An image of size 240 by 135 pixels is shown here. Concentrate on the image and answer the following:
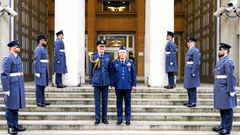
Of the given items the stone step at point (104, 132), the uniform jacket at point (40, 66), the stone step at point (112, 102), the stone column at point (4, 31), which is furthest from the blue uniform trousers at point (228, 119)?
the stone column at point (4, 31)

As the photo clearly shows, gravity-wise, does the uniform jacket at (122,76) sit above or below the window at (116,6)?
below

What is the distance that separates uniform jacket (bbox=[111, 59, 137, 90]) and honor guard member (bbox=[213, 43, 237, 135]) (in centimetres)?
213

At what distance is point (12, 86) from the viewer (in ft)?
17.1

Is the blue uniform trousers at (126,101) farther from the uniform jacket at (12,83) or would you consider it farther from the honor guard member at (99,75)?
the uniform jacket at (12,83)

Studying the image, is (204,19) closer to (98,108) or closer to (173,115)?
(173,115)

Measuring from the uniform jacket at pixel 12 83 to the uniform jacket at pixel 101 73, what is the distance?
176 centimetres

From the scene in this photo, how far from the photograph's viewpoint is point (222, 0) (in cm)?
1027

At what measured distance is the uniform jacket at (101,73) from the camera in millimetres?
5605

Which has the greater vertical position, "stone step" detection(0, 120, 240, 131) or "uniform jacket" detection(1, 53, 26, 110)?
"uniform jacket" detection(1, 53, 26, 110)

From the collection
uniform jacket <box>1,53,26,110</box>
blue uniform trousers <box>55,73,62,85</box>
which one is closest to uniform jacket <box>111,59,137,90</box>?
uniform jacket <box>1,53,26,110</box>

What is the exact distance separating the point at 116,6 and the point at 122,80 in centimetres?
1065

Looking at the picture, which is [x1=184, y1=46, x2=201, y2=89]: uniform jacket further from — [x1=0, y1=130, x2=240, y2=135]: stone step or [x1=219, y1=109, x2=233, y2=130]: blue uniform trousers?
[x1=0, y1=130, x2=240, y2=135]: stone step

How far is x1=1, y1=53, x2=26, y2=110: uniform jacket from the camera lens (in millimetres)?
5047

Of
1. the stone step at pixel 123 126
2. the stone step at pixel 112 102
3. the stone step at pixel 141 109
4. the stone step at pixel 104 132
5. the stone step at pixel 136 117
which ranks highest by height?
the stone step at pixel 112 102
